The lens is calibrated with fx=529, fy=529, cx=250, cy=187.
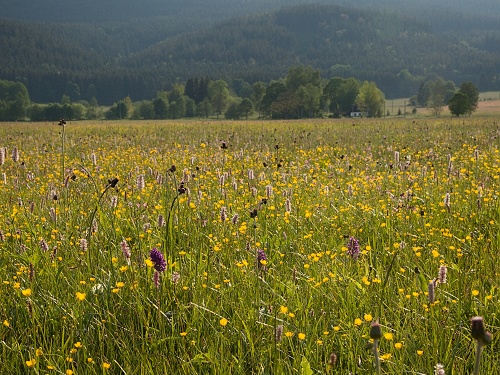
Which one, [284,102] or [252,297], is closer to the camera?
[252,297]

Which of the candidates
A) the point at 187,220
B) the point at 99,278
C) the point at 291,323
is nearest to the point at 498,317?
the point at 291,323

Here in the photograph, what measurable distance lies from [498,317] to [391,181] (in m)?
4.31

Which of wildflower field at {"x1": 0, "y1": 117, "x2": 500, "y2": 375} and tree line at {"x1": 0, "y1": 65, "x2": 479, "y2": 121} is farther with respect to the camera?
tree line at {"x1": 0, "y1": 65, "x2": 479, "y2": 121}

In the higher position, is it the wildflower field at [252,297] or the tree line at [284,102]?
the tree line at [284,102]

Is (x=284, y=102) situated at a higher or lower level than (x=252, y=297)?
higher

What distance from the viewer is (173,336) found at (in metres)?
2.80

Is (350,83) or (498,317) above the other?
(350,83)

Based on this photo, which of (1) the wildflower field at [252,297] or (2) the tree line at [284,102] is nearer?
(1) the wildflower field at [252,297]

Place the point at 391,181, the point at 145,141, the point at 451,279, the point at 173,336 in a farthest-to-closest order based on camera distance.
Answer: the point at 145,141
the point at 391,181
the point at 451,279
the point at 173,336

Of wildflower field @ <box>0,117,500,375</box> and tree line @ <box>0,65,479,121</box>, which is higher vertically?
tree line @ <box>0,65,479,121</box>

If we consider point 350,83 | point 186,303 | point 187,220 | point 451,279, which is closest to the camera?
point 186,303

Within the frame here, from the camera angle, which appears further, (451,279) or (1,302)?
(451,279)

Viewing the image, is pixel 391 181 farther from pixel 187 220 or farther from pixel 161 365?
pixel 161 365

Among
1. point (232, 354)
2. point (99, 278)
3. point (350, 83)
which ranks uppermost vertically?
point (350, 83)
